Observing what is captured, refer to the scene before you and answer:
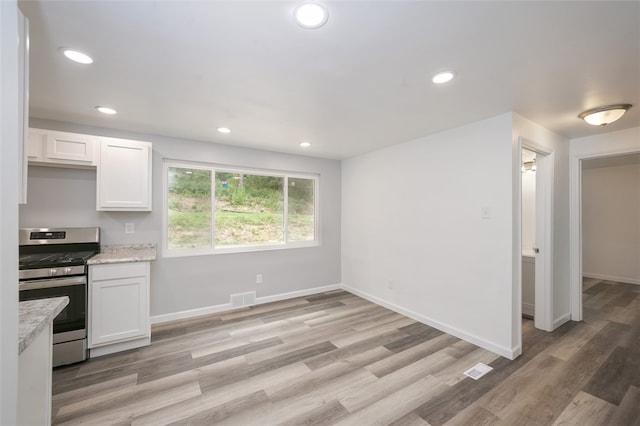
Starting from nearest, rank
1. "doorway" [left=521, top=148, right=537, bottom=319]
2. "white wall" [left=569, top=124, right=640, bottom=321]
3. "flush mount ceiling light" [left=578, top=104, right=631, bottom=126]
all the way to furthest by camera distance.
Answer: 1. "flush mount ceiling light" [left=578, top=104, right=631, bottom=126]
2. "white wall" [left=569, top=124, right=640, bottom=321]
3. "doorway" [left=521, top=148, right=537, bottom=319]

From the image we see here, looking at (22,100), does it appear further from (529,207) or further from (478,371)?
(529,207)

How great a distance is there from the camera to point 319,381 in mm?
2215

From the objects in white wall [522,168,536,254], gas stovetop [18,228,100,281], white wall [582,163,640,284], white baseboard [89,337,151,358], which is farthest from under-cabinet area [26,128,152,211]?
white wall [582,163,640,284]

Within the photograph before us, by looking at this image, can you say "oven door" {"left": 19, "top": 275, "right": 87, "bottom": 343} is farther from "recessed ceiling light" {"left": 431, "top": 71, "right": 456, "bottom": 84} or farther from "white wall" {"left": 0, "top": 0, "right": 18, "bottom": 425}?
"recessed ceiling light" {"left": 431, "top": 71, "right": 456, "bottom": 84}

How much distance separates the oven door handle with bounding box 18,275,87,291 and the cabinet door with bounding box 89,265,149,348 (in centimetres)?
10

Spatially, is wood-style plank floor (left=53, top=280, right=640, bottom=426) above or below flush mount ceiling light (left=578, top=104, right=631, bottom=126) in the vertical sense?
below

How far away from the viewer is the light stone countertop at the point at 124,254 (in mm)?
2564

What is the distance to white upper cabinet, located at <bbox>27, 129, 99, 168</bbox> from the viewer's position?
2.53m

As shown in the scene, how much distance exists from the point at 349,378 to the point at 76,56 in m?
3.12

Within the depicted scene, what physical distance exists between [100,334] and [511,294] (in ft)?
13.2

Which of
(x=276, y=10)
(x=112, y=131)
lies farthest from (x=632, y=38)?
(x=112, y=131)

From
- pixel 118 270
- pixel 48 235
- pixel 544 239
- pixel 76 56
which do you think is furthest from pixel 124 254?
pixel 544 239

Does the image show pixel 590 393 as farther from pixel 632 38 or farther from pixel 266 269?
pixel 266 269

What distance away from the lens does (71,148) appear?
2662 mm
